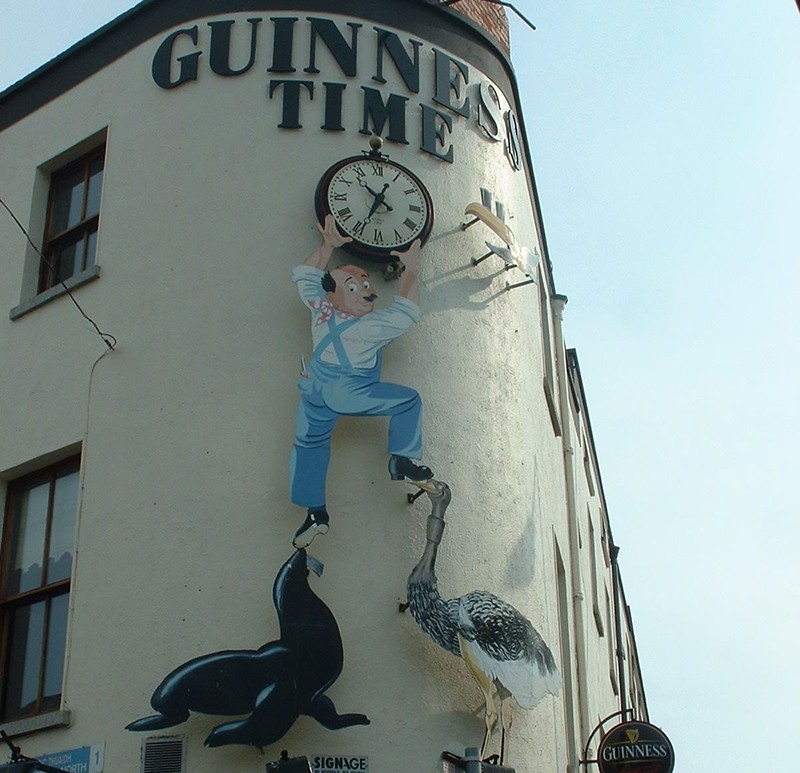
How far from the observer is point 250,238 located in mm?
13820

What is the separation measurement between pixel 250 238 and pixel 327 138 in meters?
1.44

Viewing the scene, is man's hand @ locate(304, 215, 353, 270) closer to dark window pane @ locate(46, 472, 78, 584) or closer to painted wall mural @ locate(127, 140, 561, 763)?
painted wall mural @ locate(127, 140, 561, 763)

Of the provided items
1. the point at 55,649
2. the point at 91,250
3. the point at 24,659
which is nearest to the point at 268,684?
the point at 55,649

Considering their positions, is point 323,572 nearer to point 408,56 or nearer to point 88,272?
point 88,272

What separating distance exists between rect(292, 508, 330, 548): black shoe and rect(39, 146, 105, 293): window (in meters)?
4.27

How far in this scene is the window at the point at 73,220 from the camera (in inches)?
597

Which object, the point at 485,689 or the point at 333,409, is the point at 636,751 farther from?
the point at 333,409

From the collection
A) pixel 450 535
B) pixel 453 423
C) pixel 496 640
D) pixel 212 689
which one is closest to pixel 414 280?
pixel 453 423

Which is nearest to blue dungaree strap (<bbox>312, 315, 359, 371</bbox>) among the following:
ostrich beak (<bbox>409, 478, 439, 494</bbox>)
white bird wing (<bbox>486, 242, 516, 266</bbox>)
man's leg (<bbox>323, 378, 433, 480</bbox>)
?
man's leg (<bbox>323, 378, 433, 480</bbox>)

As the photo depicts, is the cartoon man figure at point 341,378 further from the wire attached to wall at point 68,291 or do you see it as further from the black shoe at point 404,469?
the wire attached to wall at point 68,291

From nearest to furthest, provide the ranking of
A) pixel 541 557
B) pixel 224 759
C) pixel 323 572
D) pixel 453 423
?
pixel 224 759 < pixel 323 572 < pixel 453 423 < pixel 541 557

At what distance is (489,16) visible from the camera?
701 inches

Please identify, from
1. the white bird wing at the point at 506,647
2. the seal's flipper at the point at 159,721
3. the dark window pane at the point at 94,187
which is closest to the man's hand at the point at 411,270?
the white bird wing at the point at 506,647

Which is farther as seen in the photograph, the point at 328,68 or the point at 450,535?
the point at 328,68
